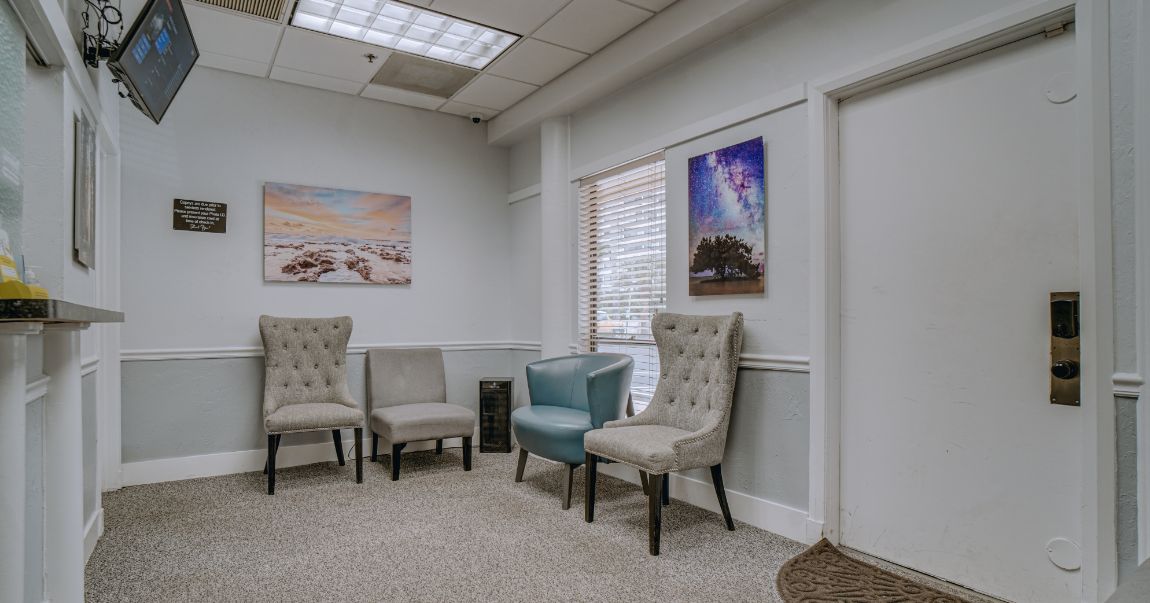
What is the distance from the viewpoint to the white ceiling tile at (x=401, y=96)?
15.7 ft

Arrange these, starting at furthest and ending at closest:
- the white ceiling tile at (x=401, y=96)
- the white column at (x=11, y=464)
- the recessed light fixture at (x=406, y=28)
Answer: the white ceiling tile at (x=401, y=96) → the recessed light fixture at (x=406, y=28) → the white column at (x=11, y=464)

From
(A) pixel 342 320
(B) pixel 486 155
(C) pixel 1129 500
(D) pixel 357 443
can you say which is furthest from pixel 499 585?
(B) pixel 486 155

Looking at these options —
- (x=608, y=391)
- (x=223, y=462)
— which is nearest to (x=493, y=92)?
(x=608, y=391)

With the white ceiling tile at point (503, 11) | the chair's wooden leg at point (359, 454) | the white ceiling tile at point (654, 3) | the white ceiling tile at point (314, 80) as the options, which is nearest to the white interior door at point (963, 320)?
the white ceiling tile at point (654, 3)

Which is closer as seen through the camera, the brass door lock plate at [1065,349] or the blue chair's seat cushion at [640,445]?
the brass door lock plate at [1065,349]

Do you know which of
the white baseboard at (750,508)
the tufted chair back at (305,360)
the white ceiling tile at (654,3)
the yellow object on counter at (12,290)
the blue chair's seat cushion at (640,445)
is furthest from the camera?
the tufted chair back at (305,360)

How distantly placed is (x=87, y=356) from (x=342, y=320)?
174 cm

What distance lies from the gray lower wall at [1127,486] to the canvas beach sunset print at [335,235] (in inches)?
175

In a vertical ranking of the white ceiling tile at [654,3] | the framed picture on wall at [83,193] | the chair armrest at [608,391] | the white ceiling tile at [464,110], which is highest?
the white ceiling tile at [654,3]

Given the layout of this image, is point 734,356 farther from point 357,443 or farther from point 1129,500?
point 357,443

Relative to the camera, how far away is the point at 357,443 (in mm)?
3982

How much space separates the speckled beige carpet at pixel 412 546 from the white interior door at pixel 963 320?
65 centimetres

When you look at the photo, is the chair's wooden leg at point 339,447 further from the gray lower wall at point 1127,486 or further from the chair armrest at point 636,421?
the gray lower wall at point 1127,486

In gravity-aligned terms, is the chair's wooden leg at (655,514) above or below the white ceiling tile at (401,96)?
below
